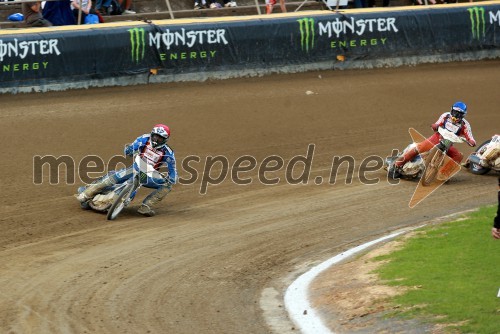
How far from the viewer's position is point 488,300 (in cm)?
1064

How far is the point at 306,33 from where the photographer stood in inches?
1074

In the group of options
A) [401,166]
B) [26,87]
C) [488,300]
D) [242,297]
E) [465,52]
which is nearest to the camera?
[488,300]

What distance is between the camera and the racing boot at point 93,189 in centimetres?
1712

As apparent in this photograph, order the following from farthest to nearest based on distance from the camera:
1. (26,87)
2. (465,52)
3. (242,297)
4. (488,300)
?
(465,52)
(26,87)
(242,297)
(488,300)

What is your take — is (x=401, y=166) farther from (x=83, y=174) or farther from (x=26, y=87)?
(x=26, y=87)

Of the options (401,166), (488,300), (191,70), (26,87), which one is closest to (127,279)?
(488,300)

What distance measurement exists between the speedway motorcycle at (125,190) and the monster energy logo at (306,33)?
11.2 metres

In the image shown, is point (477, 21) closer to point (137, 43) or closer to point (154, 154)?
point (137, 43)

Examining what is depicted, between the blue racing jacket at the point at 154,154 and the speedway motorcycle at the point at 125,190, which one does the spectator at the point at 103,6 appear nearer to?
the blue racing jacket at the point at 154,154

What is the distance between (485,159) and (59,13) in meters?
11.5

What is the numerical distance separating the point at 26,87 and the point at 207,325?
45.6ft

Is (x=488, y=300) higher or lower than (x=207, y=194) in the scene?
higher

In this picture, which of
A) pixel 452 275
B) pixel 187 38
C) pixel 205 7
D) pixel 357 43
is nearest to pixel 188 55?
pixel 187 38

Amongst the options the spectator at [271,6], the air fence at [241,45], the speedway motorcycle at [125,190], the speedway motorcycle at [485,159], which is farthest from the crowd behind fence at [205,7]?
the speedway motorcycle at [125,190]
